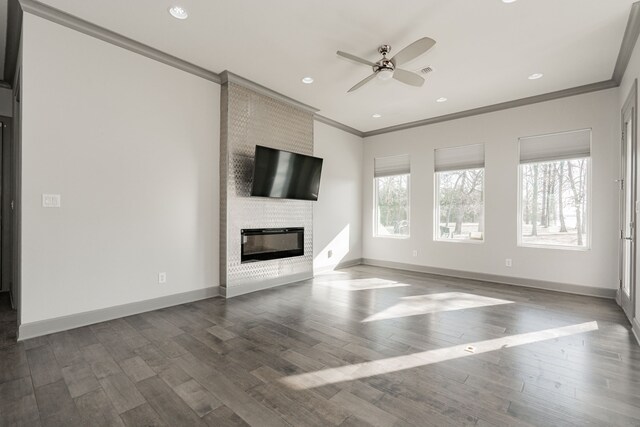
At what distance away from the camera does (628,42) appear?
329cm

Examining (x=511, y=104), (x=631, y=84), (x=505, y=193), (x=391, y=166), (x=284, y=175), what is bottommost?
(x=505, y=193)

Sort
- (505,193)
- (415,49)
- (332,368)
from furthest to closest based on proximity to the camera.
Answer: (505,193), (415,49), (332,368)

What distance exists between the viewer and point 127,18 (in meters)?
3.04

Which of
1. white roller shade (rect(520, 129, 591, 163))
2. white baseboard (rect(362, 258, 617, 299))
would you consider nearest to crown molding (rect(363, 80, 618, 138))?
white roller shade (rect(520, 129, 591, 163))

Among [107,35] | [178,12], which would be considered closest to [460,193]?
[178,12]

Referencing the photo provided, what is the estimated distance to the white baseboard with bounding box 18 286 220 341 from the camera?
9.31 ft

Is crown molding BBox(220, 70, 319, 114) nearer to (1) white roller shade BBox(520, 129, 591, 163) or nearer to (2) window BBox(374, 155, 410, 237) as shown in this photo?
(2) window BBox(374, 155, 410, 237)

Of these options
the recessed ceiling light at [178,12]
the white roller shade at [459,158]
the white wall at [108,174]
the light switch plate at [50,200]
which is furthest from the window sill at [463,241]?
the light switch plate at [50,200]

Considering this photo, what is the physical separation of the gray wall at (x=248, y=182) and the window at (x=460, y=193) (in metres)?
2.85

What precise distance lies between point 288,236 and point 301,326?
7.27 feet

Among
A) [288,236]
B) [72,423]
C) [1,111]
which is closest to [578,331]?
[288,236]

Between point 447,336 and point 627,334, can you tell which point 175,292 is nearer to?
point 447,336

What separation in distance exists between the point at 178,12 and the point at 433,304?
439 cm

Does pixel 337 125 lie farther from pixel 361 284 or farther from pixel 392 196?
pixel 361 284
